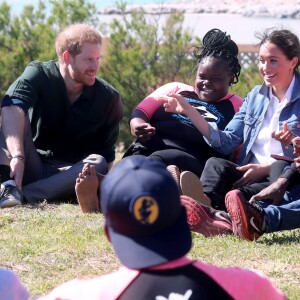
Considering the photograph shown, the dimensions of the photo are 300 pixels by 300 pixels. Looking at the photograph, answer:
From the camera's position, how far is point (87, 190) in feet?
18.6

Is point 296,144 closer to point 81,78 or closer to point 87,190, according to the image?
point 87,190

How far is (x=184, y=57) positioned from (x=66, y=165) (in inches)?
180

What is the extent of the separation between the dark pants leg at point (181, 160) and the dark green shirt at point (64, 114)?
0.92 m

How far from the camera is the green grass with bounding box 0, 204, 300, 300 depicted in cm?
414

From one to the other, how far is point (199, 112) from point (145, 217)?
384cm

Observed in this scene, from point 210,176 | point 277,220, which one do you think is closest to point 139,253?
point 277,220

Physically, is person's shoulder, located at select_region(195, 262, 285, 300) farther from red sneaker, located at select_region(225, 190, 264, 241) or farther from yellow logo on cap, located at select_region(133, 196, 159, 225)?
red sneaker, located at select_region(225, 190, 264, 241)

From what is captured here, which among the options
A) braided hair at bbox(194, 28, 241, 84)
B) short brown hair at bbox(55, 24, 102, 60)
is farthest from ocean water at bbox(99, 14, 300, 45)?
braided hair at bbox(194, 28, 241, 84)

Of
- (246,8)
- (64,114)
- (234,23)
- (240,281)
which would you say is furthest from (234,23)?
(240,281)

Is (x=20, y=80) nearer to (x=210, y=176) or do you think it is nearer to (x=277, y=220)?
(x=210, y=176)

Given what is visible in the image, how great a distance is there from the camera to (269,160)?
5.38 m

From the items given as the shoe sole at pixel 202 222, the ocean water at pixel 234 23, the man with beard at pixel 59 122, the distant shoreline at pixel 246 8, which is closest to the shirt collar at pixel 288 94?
the shoe sole at pixel 202 222

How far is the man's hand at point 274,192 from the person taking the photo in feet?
16.4

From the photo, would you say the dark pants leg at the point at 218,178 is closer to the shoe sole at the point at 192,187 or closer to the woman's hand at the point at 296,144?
the shoe sole at the point at 192,187
